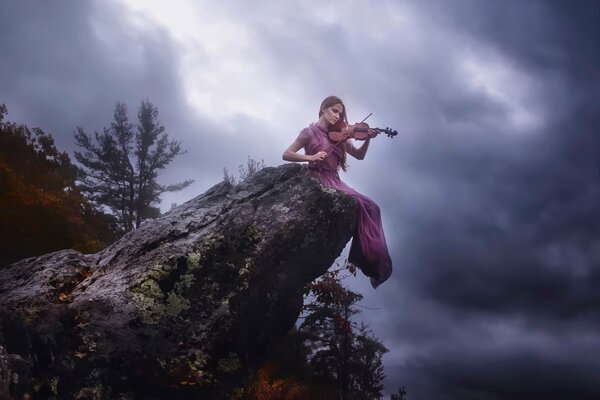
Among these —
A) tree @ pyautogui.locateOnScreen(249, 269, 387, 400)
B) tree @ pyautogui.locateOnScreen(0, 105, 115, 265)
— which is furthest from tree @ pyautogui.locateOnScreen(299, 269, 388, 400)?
tree @ pyautogui.locateOnScreen(0, 105, 115, 265)

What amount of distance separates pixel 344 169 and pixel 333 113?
92cm

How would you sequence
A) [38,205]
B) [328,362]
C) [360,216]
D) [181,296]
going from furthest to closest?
1. [328,362]
2. [38,205]
3. [360,216]
4. [181,296]

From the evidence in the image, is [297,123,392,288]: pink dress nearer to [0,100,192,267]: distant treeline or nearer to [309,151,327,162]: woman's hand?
[309,151,327,162]: woman's hand

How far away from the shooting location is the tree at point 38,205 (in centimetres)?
1184

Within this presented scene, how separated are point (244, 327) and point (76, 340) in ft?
6.04

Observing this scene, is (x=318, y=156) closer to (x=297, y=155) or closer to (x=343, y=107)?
(x=297, y=155)

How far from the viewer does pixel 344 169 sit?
7.25 meters

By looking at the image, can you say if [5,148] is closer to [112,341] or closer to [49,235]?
[49,235]

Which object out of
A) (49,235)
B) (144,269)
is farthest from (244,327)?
(49,235)

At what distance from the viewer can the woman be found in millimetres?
6484

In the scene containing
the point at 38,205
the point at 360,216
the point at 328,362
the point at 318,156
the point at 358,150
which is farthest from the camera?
the point at 328,362

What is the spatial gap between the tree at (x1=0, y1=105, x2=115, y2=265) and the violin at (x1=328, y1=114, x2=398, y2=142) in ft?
29.5

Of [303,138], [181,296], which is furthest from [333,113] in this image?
[181,296]

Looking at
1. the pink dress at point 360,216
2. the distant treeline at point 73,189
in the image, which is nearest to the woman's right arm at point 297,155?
the pink dress at point 360,216
